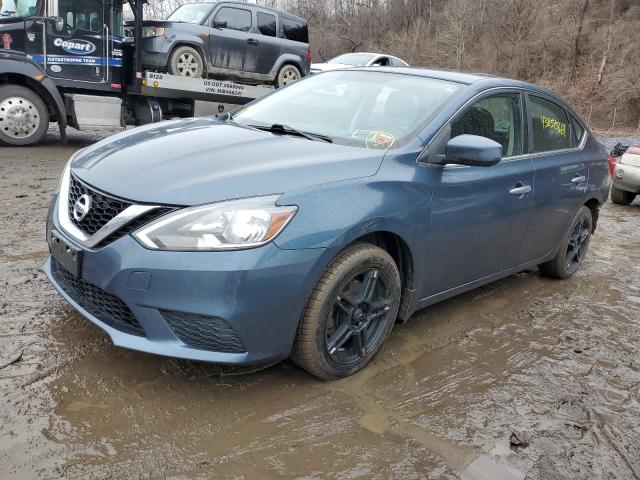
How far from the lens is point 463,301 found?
438 centimetres

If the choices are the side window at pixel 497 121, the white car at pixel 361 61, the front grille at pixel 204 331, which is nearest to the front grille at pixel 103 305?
the front grille at pixel 204 331

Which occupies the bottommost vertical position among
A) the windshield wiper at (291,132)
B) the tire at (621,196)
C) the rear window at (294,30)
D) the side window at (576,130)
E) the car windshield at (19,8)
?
the tire at (621,196)

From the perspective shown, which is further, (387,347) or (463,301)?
(463,301)

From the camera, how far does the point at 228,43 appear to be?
1134cm

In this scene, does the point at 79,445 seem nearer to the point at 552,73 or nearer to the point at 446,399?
the point at 446,399

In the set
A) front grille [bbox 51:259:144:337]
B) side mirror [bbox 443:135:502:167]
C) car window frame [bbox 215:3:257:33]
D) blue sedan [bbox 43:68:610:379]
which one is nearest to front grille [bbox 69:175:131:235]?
blue sedan [bbox 43:68:610:379]

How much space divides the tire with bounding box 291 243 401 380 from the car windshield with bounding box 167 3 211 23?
9.37 meters

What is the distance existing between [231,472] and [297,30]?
1182 centimetres

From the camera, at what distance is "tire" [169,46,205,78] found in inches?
426

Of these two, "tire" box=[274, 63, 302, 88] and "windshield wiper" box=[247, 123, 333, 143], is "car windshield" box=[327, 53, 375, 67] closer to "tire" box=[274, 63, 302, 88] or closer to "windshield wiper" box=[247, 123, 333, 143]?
"tire" box=[274, 63, 302, 88]

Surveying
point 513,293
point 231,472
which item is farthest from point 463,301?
point 231,472

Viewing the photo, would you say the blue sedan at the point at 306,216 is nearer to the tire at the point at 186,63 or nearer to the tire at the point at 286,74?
the tire at the point at 186,63

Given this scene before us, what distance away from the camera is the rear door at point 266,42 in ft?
39.1

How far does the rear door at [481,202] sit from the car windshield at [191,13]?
27.8 feet
